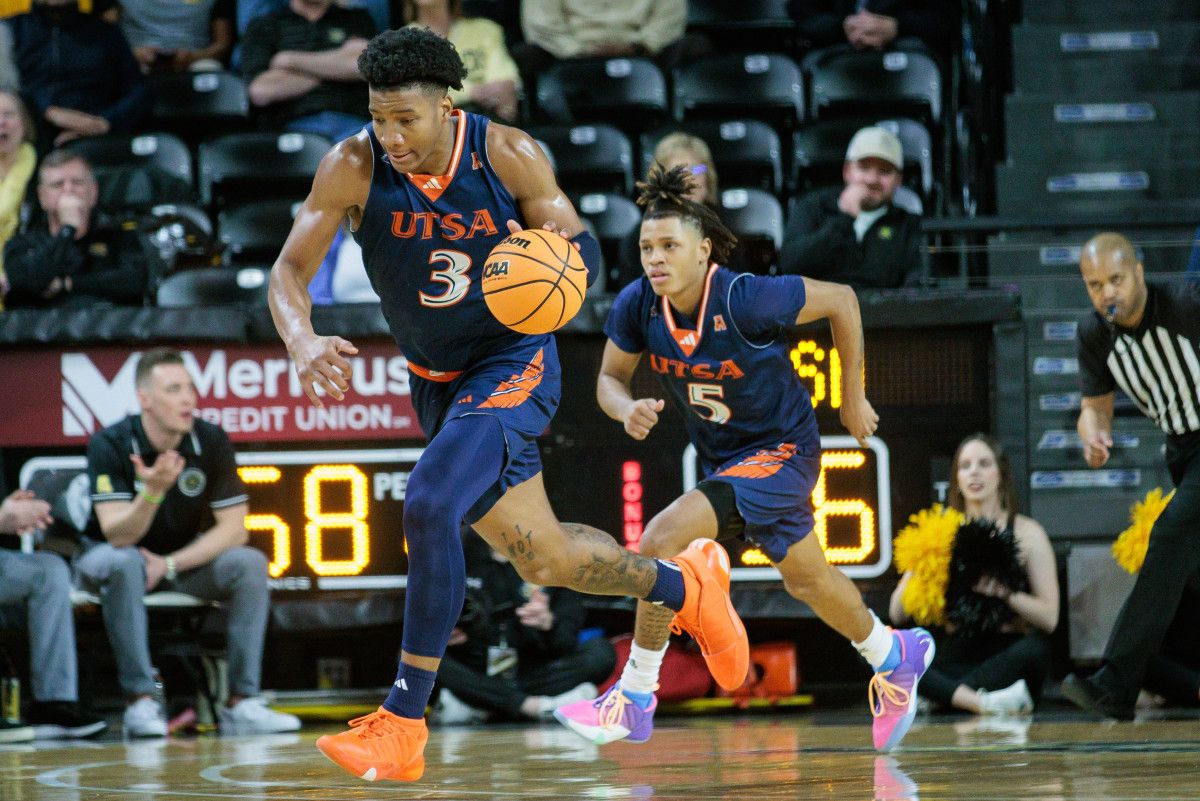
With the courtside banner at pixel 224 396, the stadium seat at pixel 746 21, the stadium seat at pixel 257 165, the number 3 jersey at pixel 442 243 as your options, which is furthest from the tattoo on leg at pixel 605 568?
the stadium seat at pixel 746 21

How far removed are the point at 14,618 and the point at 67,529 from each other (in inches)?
18.5

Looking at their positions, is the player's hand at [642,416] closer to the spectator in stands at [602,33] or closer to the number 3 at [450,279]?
the number 3 at [450,279]

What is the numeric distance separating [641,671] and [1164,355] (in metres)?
2.50

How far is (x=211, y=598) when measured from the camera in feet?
24.9

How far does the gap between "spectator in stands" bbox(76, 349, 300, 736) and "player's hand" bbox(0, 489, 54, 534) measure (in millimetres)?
281

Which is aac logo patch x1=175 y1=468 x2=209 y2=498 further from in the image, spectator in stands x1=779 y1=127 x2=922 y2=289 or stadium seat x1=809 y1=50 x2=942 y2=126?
stadium seat x1=809 y1=50 x2=942 y2=126

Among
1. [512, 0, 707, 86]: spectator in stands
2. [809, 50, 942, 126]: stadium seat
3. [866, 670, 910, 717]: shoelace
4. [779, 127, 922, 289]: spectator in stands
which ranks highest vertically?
[512, 0, 707, 86]: spectator in stands

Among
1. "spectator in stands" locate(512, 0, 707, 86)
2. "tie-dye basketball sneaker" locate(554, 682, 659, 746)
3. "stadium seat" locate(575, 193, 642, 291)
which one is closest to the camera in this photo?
"tie-dye basketball sneaker" locate(554, 682, 659, 746)

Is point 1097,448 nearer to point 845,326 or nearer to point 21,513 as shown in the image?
point 845,326

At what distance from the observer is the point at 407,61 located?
460cm

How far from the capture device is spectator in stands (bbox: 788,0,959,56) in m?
10.4

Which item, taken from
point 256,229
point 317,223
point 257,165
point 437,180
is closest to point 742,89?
point 257,165

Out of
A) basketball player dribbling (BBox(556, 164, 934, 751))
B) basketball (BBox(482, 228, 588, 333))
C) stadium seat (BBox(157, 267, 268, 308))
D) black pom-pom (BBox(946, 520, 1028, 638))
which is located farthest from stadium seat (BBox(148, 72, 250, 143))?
basketball (BBox(482, 228, 588, 333))

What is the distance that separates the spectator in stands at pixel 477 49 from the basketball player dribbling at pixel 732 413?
3.85 m
